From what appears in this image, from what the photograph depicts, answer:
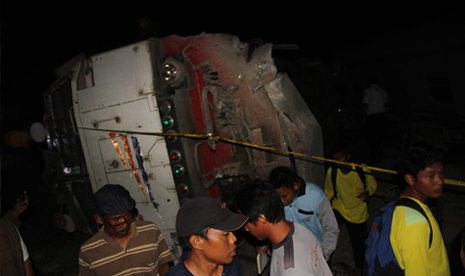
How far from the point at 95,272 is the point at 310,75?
3.56 m

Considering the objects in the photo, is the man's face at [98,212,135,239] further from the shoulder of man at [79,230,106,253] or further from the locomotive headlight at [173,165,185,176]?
the locomotive headlight at [173,165,185,176]

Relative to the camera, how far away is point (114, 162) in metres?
3.84

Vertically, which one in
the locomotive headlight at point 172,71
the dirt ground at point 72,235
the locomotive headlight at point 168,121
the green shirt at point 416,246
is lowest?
the dirt ground at point 72,235

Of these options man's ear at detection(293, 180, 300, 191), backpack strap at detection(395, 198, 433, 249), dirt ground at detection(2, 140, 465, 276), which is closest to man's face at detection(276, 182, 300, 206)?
man's ear at detection(293, 180, 300, 191)

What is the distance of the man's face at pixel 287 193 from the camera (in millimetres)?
2689

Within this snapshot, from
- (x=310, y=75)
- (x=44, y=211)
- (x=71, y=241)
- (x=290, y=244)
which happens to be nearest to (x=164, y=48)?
(x=310, y=75)

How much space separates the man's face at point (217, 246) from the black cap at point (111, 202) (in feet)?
3.54

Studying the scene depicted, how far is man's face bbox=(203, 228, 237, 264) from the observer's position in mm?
1714

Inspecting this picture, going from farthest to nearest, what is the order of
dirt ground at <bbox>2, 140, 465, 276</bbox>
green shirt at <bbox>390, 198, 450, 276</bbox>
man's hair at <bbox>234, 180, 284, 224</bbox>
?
dirt ground at <bbox>2, 140, 465, 276</bbox>
man's hair at <bbox>234, 180, 284, 224</bbox>
green shirt at <bbox>390, 198, 450, 276</bbox>

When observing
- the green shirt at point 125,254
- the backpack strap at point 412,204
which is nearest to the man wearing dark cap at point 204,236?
the green shirt at point 125,254

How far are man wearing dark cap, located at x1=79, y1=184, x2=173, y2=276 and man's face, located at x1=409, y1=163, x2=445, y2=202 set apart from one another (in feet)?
7.60

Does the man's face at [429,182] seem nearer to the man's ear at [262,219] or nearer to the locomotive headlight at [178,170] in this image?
the man's ear at [262,219]

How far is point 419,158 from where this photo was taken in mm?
2199

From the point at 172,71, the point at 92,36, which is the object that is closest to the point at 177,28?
the point at 92,36
